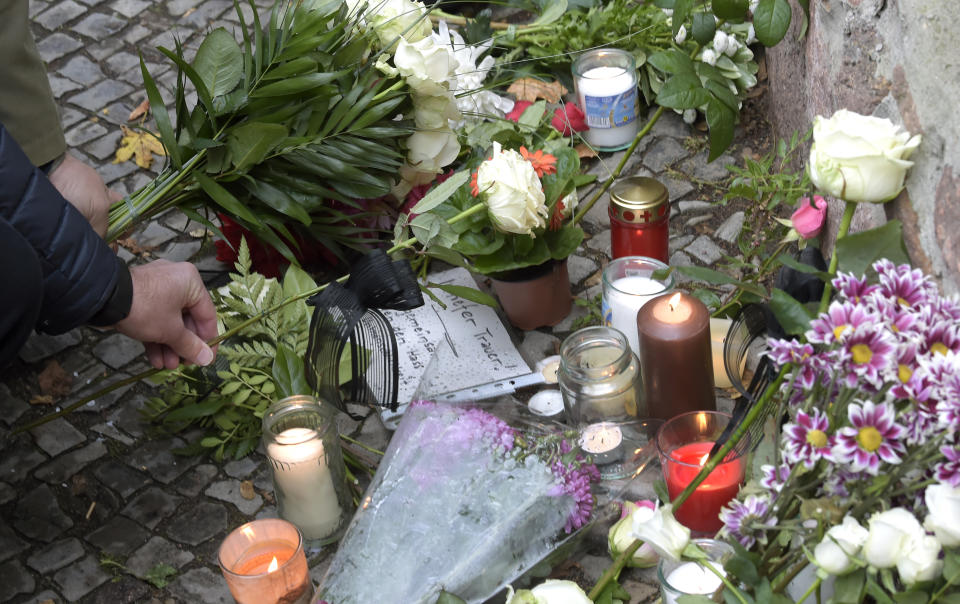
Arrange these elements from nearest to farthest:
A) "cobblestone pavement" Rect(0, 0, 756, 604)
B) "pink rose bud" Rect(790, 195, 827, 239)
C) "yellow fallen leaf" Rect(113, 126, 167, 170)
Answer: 1. "pink rose bud" Rect(790, 195, 827, 239)
2. "cobblestone pavement" Rect(0, 0, 756, 604)
3. "yellow fallen leaf" Rect(113, 126, 167, 170)

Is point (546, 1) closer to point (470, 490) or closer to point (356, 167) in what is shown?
point (356, 167)

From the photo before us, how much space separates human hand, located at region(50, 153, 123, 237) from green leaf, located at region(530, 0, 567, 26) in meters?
1.43

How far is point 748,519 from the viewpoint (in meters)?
1.18

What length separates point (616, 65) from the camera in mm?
2803

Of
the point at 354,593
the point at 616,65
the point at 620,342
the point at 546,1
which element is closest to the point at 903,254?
the point at 620,342

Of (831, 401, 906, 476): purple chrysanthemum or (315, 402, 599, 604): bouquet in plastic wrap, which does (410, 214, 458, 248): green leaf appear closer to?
(315, 402, 599, 604): bouquet in plastic wrap

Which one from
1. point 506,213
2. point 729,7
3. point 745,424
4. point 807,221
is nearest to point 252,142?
point 506,213

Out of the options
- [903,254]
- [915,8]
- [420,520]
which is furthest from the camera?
[420,520]

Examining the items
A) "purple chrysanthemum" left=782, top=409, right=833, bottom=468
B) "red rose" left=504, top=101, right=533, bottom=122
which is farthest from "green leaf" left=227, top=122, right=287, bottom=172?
"purple chrysanthemum" left=782, top=409, right=833, bottom=468

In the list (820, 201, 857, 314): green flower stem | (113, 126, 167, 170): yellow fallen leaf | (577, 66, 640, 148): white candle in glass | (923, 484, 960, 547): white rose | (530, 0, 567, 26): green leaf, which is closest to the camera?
(923, 484, 960, 547): white rose

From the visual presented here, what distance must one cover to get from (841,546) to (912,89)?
0.85m

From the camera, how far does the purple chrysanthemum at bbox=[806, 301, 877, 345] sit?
1039 millimetres

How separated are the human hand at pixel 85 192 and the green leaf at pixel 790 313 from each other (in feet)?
5.15

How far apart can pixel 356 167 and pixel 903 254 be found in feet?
4.52
